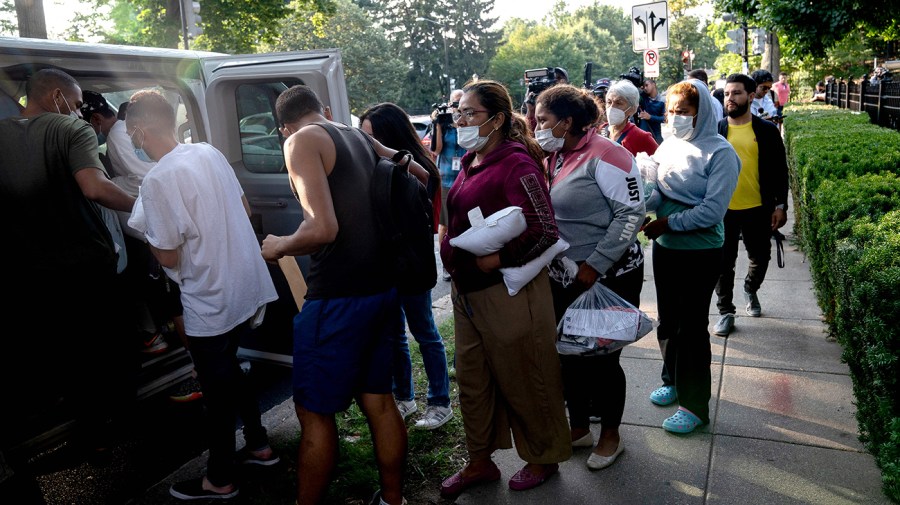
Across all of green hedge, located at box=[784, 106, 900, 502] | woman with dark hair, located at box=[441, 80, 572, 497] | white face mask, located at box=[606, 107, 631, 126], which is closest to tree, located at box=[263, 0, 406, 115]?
green hedge, located at box=[784, 106, 900, 502]

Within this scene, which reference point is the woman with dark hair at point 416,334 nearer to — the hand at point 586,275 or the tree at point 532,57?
the hand at point 586,275

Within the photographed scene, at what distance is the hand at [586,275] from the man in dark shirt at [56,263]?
7.65ft

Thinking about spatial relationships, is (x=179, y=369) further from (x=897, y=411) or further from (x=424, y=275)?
(x=897, y=411)

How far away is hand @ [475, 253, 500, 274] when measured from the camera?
2941 mm

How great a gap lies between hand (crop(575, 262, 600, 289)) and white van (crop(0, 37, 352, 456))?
167 cm

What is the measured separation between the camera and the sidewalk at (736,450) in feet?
10.3

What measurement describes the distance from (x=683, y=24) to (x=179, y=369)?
7359 centimetres

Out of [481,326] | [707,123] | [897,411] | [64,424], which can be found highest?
[707,123]

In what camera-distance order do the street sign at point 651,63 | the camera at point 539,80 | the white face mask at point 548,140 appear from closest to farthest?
the white face mask at point 548,140 → the camera at point 539,80 → the street sign at point 651,63

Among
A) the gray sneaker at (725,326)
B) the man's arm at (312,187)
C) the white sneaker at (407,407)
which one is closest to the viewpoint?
the man's arm at (312,187)

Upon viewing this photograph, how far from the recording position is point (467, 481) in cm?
332

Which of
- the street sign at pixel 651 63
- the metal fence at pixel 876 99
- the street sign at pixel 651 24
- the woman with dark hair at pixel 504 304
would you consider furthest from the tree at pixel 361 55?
the woman with dark hair at pixel 504 304

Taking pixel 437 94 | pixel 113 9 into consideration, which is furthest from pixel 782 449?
pixel 437 94

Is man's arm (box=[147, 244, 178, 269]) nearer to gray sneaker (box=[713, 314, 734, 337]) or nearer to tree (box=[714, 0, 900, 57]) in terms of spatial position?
gray sneaker (box=[713, 314, 734, 337])
